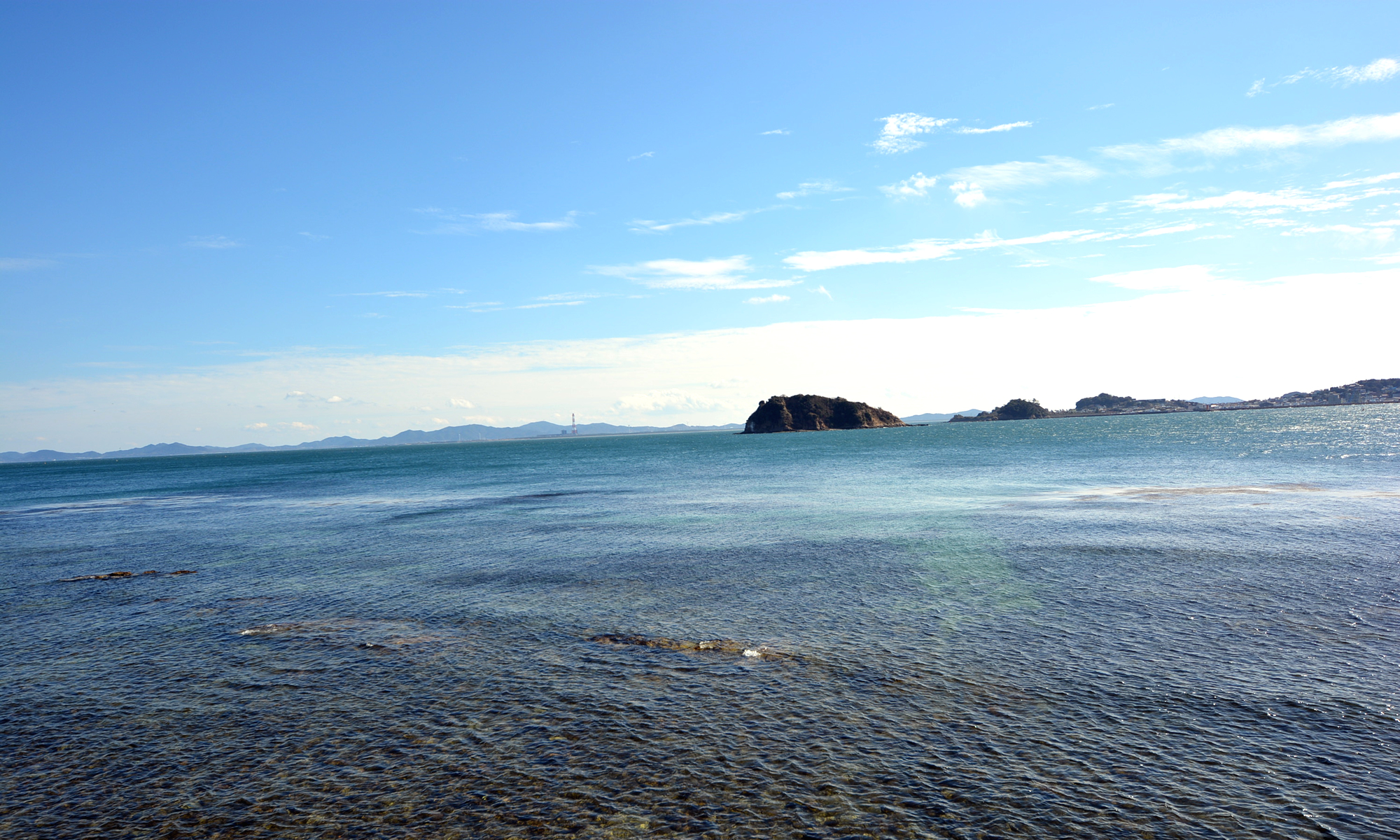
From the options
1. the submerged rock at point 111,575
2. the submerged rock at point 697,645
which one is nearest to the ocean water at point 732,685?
the submerged rock at point 697,645

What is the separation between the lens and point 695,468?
9050cm

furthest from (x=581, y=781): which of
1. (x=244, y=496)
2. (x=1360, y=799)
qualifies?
(x=244, y=496)

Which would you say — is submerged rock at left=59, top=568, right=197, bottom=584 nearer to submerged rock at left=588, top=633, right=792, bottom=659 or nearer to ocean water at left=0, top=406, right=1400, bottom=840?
ocean water at left=0, top=406, right=1400, bottom=840

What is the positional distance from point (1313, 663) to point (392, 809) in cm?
1692

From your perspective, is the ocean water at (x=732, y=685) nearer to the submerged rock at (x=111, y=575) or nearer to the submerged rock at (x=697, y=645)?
the submerged rock at (x=697, y=645)

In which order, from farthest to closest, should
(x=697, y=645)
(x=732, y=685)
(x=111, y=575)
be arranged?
1. (x=111, y=575)
2. (x=697, y=645)
3. (x=732, y=685)

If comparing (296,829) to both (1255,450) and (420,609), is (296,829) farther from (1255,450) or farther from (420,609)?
(1255,450)

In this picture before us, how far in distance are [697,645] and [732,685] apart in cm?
268

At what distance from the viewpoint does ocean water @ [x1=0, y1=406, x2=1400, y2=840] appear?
30.1 feet

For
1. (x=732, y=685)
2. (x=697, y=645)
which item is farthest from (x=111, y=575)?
(x=732, y=685)

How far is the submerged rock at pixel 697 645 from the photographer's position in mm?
15273

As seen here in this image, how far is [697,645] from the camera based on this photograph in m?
16.0

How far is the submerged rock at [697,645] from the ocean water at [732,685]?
15 cm

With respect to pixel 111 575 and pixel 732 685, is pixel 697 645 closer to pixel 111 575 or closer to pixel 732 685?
pixel 732 685
